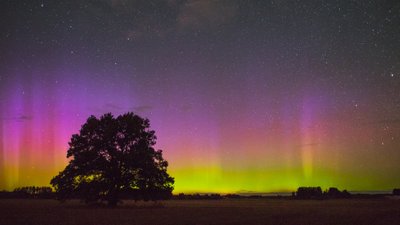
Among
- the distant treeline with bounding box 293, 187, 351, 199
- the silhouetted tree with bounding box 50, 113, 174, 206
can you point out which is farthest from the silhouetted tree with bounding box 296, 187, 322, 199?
the silhouetted tree with bounding box 50, 113, 174, 206

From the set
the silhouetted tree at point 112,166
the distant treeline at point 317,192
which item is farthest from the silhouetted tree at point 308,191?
the silhouetted tree at point 112,166

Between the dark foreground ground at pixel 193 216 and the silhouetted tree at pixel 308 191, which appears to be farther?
the silhouetted tree at pixel 308 191

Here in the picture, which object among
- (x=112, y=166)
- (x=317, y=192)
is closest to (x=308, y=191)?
(x=317, y=192)

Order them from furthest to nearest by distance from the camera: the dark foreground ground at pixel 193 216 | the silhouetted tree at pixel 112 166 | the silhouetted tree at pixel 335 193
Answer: the silhouetted tree at pixel 335 193
the silhouetted tree at pixel 112 166
the dark foreground ground at pixel 193 216

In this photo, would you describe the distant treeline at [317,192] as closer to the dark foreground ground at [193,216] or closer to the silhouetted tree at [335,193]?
the silhouetted tree at [335,193]

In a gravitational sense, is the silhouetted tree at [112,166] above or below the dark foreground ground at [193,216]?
above

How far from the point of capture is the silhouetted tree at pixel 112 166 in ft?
135

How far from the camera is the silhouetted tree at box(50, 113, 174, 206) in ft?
135

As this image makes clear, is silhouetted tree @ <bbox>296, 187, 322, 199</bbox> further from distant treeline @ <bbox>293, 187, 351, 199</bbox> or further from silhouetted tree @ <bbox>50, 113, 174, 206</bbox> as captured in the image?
silhouetted tree @ <bbox>50, 113, 174, 206</bbox>

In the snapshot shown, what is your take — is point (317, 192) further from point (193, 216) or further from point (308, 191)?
point (193, 216)

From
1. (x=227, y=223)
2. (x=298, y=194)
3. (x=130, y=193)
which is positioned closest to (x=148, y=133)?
(x=130, y=193)

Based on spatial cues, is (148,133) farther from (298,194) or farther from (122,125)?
(298,194)

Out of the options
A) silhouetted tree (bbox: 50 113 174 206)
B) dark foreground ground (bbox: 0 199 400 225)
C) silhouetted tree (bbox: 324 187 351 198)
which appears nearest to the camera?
dark foreground ground (bbox: 0 199 400 225)

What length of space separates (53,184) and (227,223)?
25.3 metres
